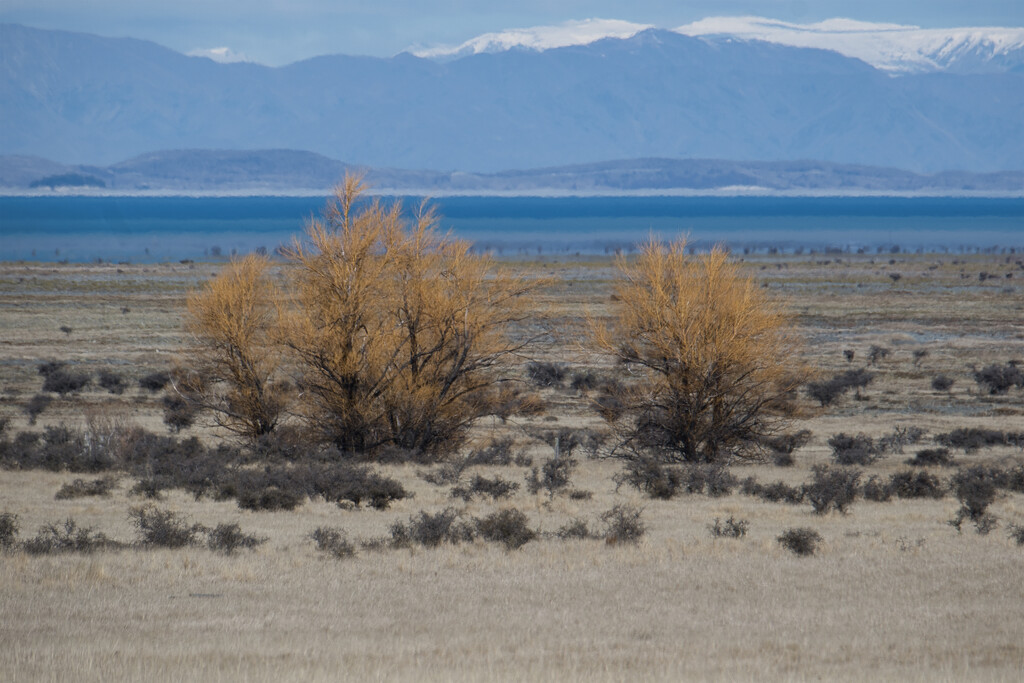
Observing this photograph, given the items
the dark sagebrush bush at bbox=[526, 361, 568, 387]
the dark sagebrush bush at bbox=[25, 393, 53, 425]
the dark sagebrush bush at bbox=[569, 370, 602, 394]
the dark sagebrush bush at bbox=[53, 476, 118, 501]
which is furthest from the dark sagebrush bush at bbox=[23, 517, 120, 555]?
the dark sagebrush bush at bbox=[526, 361, 568, 387]

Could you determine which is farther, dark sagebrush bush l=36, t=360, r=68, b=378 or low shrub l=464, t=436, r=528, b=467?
dark sagebrush bush l=36, t=360, r=68, b=378

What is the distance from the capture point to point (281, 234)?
154500mm

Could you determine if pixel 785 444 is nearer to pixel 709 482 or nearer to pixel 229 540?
pixel 709 482

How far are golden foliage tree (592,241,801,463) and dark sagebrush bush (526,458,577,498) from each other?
4.26 m

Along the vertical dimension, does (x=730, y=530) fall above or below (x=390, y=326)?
below

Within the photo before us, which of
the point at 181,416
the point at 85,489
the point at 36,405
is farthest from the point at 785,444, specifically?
the point at 36,405

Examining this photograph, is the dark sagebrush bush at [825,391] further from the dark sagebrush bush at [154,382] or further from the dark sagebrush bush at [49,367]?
the dark sagebrush bush at [49,367]

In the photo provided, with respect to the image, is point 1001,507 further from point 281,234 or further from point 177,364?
point 281,234

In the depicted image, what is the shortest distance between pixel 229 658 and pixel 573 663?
2538 mm

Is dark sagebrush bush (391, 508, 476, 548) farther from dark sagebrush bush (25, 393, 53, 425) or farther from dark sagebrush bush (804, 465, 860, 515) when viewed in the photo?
dark sagebrush bush (25, 393, 53, 425)

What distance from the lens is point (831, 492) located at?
1638 centimetres

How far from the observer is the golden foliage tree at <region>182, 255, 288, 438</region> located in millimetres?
22797

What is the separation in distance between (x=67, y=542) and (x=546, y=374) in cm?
2456

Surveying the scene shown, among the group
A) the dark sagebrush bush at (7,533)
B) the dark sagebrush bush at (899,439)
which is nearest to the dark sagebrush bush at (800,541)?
the dark sagebrush bush at (7,533)
